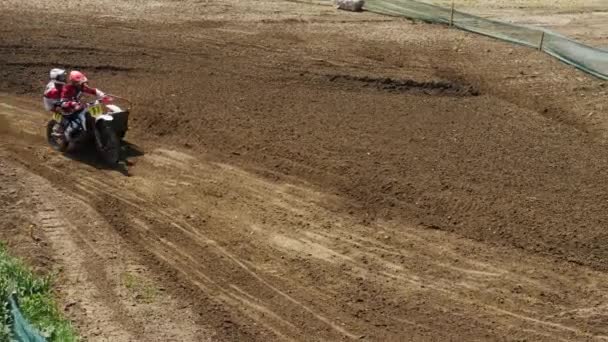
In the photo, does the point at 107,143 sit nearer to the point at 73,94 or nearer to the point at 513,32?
the point at 73,94

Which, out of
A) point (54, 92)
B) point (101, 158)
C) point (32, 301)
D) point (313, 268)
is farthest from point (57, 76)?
point (313, 268)

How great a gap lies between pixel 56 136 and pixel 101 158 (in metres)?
1.00

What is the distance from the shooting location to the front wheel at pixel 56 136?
15.1 metres

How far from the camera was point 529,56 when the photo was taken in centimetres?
2172

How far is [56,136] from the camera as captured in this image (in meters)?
15.2

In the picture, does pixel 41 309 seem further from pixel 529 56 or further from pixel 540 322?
pixel 529 56

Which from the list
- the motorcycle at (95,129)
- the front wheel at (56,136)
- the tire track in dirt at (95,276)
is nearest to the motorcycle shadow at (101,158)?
the motorcycle at (95,129)

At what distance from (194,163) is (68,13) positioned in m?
10.7

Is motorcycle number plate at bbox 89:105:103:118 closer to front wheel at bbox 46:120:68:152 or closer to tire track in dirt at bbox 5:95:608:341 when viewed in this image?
front wheel at bbox 46:120:68:152

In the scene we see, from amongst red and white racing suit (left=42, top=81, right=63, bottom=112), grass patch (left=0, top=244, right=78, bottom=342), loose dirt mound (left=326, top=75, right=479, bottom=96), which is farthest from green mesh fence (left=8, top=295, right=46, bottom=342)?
loose dirt mound (left=326, top=75, right=479, bottom=96)

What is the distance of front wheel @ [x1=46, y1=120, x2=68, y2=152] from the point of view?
1511 cm

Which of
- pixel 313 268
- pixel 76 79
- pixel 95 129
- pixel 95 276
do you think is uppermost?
pixel 76 79

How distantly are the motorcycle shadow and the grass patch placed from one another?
12.0 feet

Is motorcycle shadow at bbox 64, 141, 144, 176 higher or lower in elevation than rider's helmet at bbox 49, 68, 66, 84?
lower
